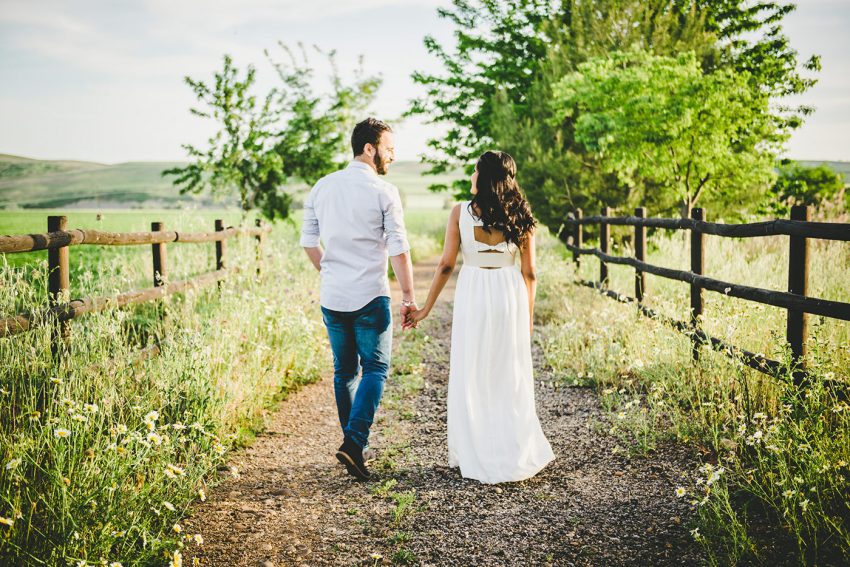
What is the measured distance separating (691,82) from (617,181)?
14.9 feet

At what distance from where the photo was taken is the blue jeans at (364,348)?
4242 mm

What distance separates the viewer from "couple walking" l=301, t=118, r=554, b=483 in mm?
4148

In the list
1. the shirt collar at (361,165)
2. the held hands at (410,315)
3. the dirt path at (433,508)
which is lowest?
the dirt path at (433,508)

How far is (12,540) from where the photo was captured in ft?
9.07

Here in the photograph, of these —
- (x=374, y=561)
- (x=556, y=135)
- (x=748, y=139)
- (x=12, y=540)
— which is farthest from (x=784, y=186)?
(x=12, y=540)

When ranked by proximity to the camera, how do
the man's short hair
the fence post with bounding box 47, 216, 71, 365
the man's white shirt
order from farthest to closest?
the fence post with bounding box 47, 216, 71, 365 → the man's short hair → the man's white shirt

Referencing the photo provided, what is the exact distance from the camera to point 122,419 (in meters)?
3.95

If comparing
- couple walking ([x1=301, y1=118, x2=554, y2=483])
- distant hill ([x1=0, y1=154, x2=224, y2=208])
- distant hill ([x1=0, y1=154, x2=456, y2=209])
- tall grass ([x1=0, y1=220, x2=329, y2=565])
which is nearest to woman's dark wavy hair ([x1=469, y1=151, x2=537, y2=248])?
couple walking ([x1=301, y1=118, x2=554, y2=483])

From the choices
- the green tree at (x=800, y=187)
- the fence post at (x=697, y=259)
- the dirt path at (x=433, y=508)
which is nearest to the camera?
the dirt path at (x=433, y=508)

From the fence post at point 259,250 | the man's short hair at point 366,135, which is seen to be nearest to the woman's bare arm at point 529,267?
the man's short hair at point 366,135

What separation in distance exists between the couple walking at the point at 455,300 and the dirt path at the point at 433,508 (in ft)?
0.85

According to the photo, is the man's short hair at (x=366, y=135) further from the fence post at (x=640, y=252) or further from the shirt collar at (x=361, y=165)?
the fence post at (x=640, y=252)

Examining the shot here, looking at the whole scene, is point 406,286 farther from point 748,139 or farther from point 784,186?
point 784,186

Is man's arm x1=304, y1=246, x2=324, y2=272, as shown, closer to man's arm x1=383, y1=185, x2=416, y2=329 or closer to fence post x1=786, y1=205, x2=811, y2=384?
man's arm x1=383, y1=185, x2=416, y2=329
